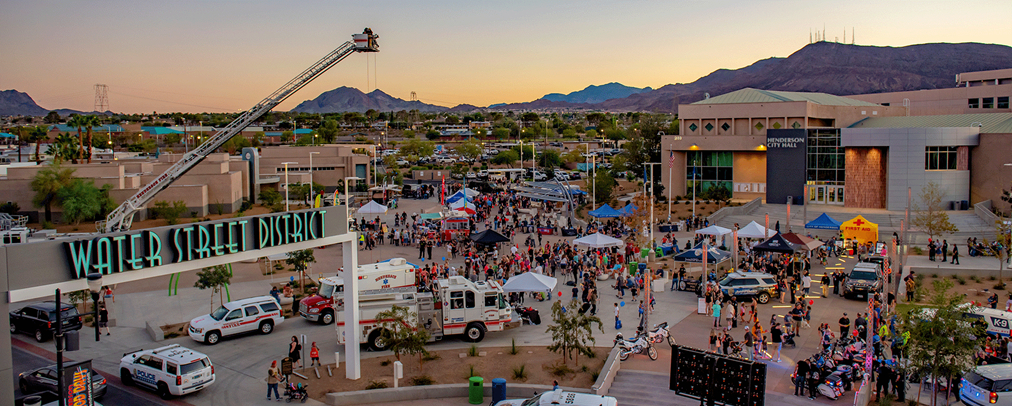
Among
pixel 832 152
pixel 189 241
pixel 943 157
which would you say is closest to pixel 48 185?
pixel 189 241

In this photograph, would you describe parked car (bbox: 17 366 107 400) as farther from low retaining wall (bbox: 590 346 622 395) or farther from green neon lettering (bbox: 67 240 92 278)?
low retaining wall (bbox: 590 346 622 395)

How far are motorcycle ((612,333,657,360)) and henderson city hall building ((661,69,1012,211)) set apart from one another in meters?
28.2

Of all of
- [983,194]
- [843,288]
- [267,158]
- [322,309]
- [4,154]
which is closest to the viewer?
[322,309]

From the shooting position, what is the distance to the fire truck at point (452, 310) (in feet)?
70.1

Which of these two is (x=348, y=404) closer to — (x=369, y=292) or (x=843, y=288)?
(x=369, y=292)

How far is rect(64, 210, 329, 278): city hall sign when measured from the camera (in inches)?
512

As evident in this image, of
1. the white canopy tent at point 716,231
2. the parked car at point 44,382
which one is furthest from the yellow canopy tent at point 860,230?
the parked car at point 44,382

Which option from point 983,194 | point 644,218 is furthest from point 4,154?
point 983,194

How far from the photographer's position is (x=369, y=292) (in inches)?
882

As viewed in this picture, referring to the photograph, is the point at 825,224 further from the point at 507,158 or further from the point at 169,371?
the point at 507,158

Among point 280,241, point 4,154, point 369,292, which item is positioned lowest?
point 369,292

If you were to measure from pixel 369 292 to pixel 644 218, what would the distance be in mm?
25295

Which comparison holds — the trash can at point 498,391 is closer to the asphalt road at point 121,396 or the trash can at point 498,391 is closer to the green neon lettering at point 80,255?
the asphalt road at point 121,396

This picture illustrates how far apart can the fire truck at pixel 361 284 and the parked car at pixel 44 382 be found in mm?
7688
